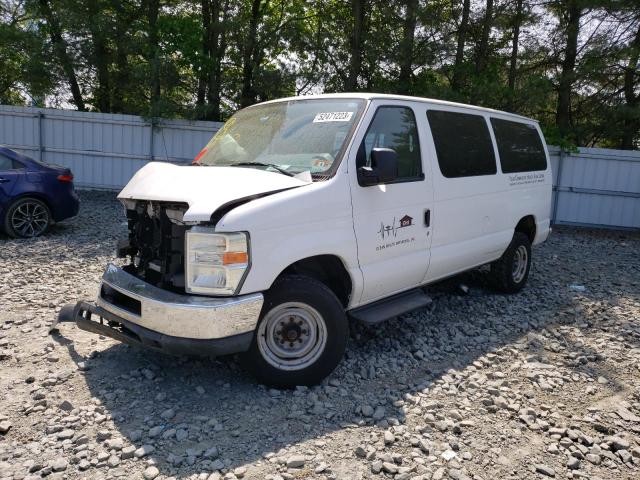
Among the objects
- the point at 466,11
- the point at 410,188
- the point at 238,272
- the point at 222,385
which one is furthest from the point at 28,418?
the point at 466,11

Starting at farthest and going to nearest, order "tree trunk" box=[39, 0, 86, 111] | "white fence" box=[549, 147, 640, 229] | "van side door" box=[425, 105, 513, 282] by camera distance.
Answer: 1. "tree trunk" box=[39, 0, 86, 111]
2. "white fence" box=[549, 147, 640, 229]
3. "van side door" box=[425, 105, 513, 282]

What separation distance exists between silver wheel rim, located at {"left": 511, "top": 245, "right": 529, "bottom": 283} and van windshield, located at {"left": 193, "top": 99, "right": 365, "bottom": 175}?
3.40 metres

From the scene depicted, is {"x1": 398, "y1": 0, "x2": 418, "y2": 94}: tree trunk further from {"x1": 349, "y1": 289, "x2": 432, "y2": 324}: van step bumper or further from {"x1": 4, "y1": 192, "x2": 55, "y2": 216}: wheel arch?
{"x1": 349, "y1": 289, "x2": 432, "y2": 324}: van step bumper

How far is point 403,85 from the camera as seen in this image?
13.9 m

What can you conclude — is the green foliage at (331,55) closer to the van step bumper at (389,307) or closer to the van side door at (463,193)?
the van side door at (463,193)

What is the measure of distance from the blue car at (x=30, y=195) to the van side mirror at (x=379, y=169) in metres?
6.85

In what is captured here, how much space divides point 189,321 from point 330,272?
4.16ft

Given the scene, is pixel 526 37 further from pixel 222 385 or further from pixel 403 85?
pixel 222 385

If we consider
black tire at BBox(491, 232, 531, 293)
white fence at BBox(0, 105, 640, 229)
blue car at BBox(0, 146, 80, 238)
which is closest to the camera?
black tire at BBox(491, 232, 531, 293)

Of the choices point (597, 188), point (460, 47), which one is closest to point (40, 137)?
point (460, 47)

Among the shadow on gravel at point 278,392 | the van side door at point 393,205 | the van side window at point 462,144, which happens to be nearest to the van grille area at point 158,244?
the shadow on gravel at point 278,392

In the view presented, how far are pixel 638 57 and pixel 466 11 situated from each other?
14.2ft

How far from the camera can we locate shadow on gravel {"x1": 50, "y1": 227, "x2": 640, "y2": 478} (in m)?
3.26

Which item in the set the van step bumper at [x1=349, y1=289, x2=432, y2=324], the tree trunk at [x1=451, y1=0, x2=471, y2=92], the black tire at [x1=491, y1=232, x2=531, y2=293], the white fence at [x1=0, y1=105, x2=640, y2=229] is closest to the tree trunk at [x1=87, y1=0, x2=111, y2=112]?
the white fence at [x1=0, y1=105, x2=640, y2=229]
